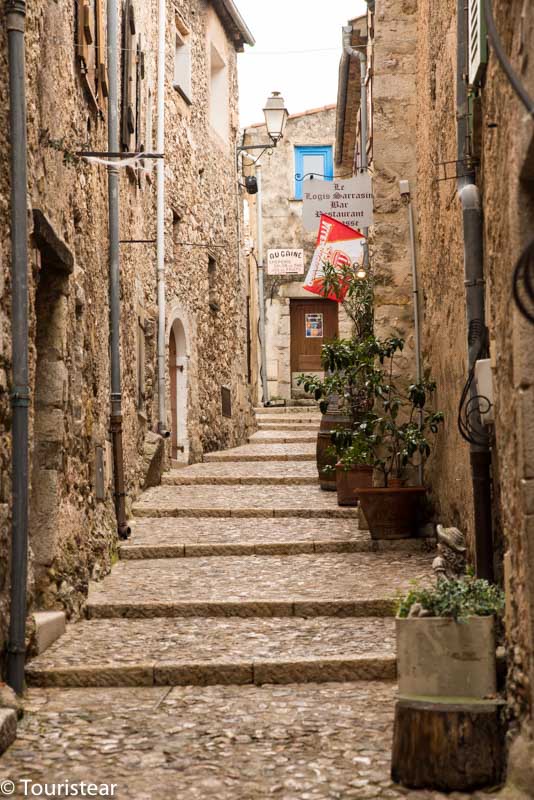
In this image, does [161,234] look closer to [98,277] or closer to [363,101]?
[363,101]

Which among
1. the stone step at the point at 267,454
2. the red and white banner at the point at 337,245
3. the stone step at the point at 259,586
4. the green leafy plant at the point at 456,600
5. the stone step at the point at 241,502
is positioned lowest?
the stone step at the point at 259,586

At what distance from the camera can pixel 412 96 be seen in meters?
8.27

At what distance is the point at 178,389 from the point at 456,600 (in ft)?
28.6

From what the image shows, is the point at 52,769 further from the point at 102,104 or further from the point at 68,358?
the point at 102,104

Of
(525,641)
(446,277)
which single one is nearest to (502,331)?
(525,641)

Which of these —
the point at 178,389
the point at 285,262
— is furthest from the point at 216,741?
the point at 285,262

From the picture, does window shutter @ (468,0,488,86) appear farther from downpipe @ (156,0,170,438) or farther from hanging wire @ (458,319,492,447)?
downpipe @ (156,0,170,438)

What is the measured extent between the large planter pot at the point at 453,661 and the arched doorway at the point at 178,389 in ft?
27.9

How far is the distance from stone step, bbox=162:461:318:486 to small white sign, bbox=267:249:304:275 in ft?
31.8

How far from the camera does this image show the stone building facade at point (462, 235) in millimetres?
3309

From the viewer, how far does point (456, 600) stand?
3.70m

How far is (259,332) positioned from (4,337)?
16312 millimetres

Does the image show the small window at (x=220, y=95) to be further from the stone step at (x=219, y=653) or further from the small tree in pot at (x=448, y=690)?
the small tree in pot at (x=448, y=690)

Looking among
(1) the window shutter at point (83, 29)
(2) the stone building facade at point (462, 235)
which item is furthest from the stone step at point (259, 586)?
(1) the window shutter at point (83, 29)
